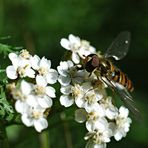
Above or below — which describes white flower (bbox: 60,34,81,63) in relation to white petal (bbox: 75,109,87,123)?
above

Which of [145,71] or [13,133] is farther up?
[145,71]

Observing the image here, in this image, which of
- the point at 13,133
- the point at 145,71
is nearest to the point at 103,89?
the point at 13,133

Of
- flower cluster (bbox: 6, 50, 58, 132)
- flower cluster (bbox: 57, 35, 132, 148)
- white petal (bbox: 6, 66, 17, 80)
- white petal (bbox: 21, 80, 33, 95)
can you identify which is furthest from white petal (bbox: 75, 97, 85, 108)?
white petal (bbox: 6, 66, 17, 80)

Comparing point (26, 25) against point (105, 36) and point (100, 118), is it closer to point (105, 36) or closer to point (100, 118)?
point (105, 36)

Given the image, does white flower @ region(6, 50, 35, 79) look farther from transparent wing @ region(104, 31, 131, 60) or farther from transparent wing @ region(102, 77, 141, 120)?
transparent wing @ region(104, 31, 131, 60)

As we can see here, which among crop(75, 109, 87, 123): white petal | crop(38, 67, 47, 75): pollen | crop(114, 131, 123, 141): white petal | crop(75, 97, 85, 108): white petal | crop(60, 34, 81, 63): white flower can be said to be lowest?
crop(114, 131, 123, 141): white petal

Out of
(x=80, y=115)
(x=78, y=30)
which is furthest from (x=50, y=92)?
(x=78, y=30)

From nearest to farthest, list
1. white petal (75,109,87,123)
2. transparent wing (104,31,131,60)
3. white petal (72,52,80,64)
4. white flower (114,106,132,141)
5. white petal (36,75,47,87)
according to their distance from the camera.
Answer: white petal (36,75,47,87)
white petal (75,109,87,123)
white flower (114,106,132,141)
white petal (72,52,80,64)
transparent wing (104,31,131,60)
